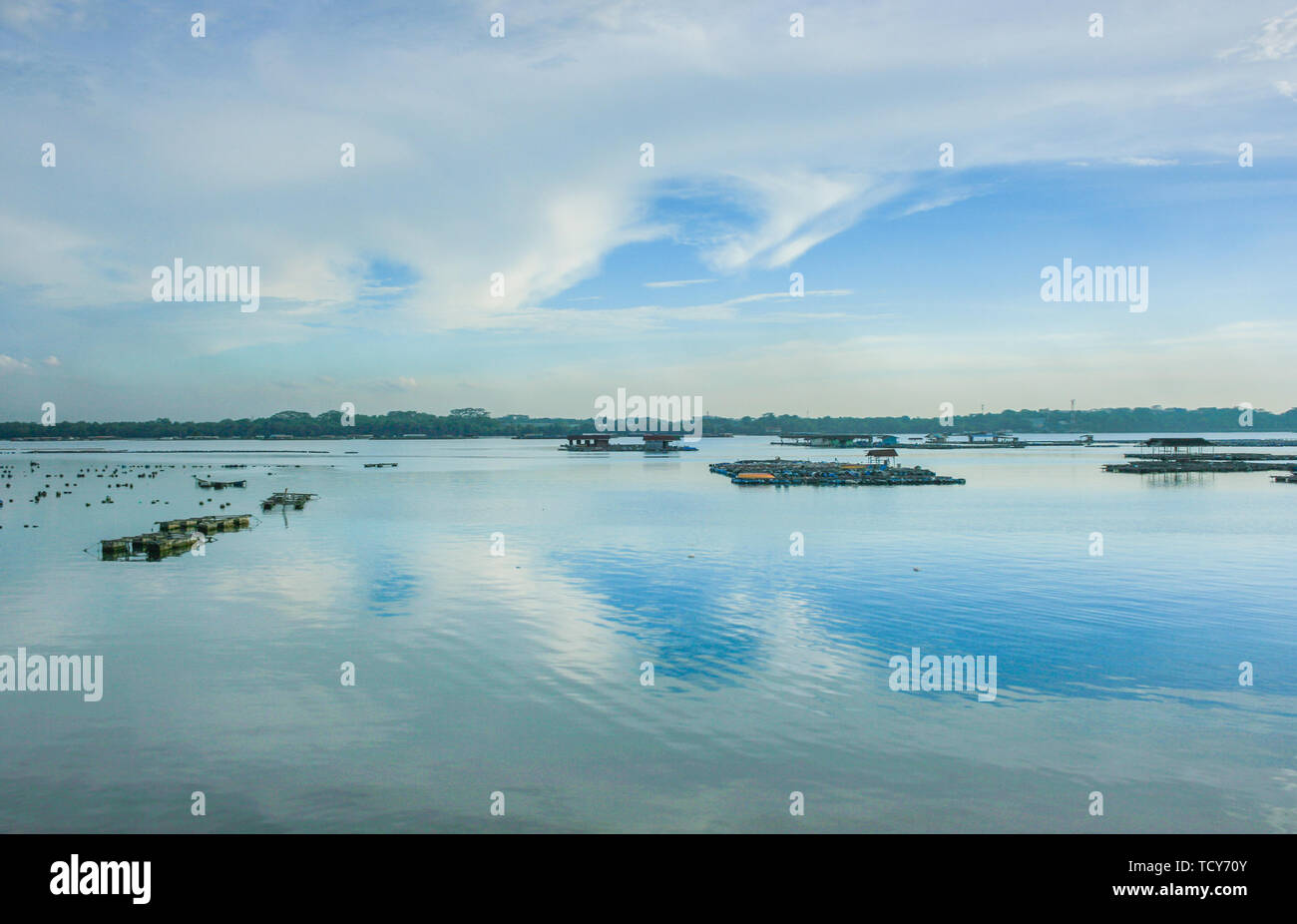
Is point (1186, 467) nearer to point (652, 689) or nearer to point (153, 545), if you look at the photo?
point (652, 689)

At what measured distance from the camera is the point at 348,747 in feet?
48.3

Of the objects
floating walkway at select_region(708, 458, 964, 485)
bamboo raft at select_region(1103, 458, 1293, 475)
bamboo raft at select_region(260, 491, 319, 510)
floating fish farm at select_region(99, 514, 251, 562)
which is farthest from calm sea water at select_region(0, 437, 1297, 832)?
bamboo raft at select_region(1103, 458, 1293, 475)

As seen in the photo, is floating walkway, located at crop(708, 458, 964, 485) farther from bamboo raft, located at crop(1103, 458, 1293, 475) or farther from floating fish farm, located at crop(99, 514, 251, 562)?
floating fish farm, located at crop(99, 514, 251, 562)

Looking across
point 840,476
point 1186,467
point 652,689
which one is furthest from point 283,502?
point 1186,467

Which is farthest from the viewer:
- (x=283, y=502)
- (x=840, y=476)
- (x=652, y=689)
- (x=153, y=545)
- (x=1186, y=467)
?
(x=1186, y=467)

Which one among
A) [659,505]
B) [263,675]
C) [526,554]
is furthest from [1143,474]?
[263,675]

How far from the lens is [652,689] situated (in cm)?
1797

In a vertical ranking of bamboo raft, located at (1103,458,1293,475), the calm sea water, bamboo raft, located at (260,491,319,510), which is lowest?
the calm sea water

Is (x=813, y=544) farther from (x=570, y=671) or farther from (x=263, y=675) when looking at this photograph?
(x=263, y=675)

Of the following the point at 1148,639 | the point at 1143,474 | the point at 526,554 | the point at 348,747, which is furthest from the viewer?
the point at 1143,474

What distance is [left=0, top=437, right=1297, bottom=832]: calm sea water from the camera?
41.4ft

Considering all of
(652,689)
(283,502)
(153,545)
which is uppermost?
(283,502)

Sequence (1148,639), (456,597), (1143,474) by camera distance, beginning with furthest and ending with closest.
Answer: (1143,474) < (456,597) < (1148,639)

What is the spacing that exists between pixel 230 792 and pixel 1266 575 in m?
35.2
